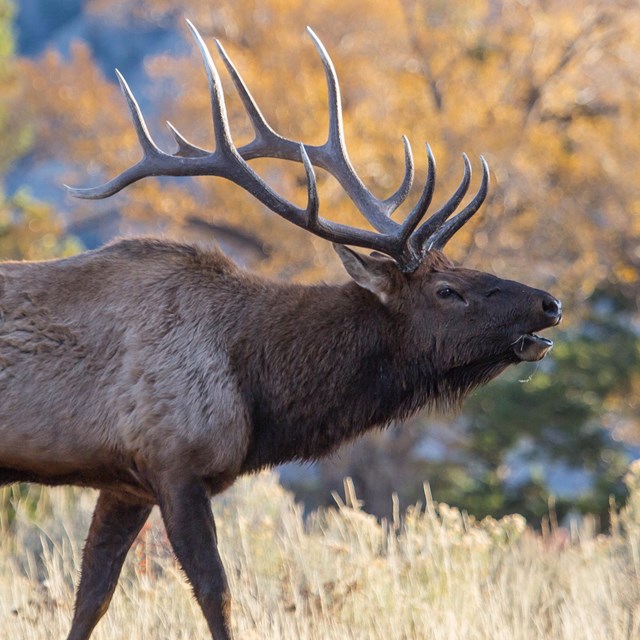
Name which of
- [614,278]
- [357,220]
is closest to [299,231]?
[357,220]

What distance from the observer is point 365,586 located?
19.2 ft

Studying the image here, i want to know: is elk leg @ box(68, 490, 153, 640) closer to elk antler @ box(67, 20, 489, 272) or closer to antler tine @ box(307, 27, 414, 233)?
elk antler @ box(67, 20, 489, 272)

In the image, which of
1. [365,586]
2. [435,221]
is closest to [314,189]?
[435,221]

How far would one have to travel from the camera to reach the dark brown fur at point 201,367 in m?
4.85

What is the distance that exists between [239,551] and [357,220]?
1448cm

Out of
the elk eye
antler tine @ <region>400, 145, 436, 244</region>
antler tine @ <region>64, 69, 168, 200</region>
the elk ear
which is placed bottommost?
the elk eye

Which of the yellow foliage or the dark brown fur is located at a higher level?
the yellow foliage

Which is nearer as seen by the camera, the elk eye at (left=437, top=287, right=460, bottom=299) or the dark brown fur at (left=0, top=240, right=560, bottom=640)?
the dark brown fur at (left=0, top=240, right=560, bottom=640)

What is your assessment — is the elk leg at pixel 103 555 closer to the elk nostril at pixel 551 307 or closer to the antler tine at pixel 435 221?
the antler tine at pixel 435 221

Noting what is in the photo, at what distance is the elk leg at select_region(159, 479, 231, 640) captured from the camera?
4766mm

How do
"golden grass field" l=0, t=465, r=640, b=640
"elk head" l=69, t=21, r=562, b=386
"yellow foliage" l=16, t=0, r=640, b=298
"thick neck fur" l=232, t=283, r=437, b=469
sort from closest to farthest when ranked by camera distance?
"thick neck fur" l=232, t=283, r=437, b=469 < "elk head" l=69, t=21, r=562, b=386 < "golden grass field" l=0, t=465, r=640, b=640 < "yellow foliage" l=16, t=0, r=640, b=298

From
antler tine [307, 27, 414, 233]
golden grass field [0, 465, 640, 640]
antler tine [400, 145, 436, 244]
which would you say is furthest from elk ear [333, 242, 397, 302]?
golden grass field [0, 465, 640, 640]

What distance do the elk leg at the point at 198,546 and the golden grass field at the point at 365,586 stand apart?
0.76 feet

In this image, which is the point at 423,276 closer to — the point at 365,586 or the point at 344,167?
the point at 344,167
